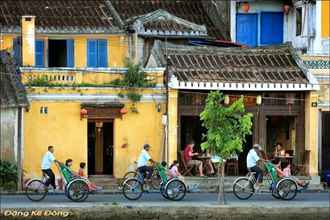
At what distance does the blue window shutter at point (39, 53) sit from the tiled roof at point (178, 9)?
12.3 feet

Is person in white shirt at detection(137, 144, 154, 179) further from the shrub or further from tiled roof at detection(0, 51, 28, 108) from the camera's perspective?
tiled roof at detection(0, 51, 28, 108)

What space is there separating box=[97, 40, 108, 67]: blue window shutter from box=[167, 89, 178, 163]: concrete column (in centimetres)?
536

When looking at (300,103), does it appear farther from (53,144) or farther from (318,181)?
(53,144)

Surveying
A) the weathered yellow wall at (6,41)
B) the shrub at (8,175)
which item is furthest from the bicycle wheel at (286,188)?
the weathered yellow wall at (6,41)

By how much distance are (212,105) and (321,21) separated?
39.0 ft

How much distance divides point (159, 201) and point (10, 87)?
887 centimetres

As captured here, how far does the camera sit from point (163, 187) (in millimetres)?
31078

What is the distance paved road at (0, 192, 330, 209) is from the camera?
28.9 metres

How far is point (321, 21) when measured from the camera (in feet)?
133

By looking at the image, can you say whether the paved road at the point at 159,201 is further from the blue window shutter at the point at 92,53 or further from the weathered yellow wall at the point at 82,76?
the blue window shutter at the point at 92,53

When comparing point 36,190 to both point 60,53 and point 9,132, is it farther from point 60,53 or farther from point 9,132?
point 60,53

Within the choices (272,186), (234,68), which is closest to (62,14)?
(234,68)

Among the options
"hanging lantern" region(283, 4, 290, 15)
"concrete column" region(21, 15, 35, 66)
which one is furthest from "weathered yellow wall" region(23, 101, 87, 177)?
"hanging lantern" region(283, 4, 290, 15)

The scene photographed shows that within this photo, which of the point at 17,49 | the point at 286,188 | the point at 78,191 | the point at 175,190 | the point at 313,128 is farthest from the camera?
the point at 17,49
